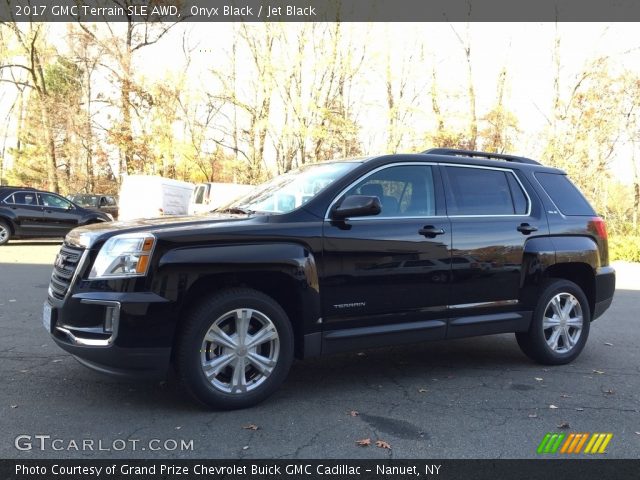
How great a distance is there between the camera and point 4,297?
26.0 ft

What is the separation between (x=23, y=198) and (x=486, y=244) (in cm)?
1589

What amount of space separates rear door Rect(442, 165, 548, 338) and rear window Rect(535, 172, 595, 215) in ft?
1.22

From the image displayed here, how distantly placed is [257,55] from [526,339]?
1850 centimetres

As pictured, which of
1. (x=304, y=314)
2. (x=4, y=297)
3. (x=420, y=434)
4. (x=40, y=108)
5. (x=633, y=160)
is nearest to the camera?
(x=420, y=434)

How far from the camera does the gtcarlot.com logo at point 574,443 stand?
3.39 m

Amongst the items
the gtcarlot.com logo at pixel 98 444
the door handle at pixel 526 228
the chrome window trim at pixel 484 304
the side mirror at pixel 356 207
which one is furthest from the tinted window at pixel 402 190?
the gtcarlot.com logo at pixel 98 444

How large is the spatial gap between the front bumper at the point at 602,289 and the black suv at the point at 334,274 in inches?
0.6

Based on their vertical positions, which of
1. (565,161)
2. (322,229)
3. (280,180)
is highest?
(565,161)

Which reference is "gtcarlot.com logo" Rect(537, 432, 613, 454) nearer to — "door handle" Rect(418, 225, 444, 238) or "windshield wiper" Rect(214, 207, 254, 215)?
"door handle" Rect(418, 225, 444, 238)

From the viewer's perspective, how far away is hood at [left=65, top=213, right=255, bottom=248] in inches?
149
